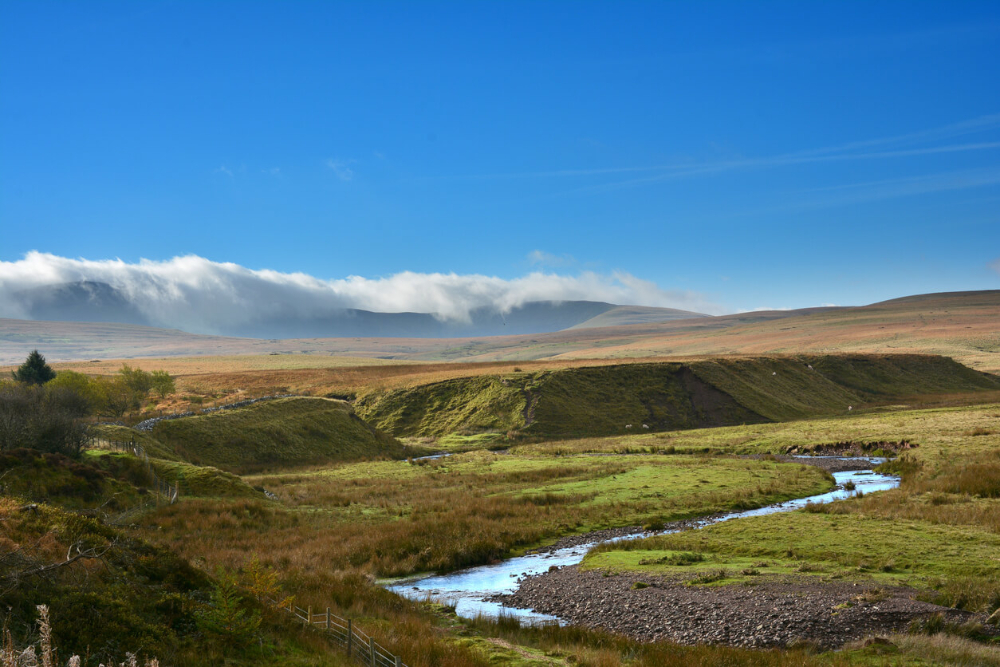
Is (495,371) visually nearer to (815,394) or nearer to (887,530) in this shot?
(815,394)

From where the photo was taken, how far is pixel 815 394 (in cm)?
9531

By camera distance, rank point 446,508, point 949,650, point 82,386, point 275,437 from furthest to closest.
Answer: point 82,386 → point 275,437 → point 446,508 → point 949,650

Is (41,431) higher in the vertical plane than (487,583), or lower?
higher

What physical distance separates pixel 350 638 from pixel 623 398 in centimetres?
7667

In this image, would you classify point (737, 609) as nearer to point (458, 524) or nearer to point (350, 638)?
point (350, 638)

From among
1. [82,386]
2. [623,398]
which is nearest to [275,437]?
[82,386]

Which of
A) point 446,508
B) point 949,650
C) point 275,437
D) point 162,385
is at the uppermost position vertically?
point 162,385

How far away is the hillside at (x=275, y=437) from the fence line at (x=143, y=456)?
6.00 m

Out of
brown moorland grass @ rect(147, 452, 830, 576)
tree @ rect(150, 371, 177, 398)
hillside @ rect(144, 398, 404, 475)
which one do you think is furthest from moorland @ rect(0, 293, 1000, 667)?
tree @ rect(150, 371, 177, 398)

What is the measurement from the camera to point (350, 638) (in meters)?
12.6

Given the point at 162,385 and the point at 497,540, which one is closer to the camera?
the point at 497,540

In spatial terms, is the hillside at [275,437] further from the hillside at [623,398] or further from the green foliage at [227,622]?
the green foliage at [227,622]

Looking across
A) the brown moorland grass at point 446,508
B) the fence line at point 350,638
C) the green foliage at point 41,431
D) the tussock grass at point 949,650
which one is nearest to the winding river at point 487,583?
the brown moorland grass at point 446,508

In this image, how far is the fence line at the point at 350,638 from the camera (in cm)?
1211
